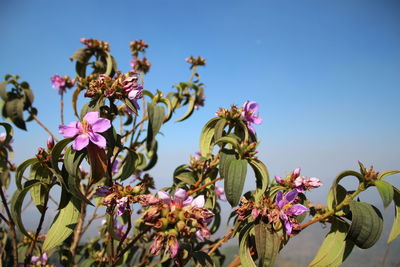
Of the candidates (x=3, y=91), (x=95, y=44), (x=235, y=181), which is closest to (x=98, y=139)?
(x=235, y=181)

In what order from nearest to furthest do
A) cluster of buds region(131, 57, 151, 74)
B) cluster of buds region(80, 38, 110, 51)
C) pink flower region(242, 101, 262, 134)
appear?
pink flower region(242, 101, 262, 134) → cluster of buds region(80, 38, 110, 51) → cluster of buds region(131, 57, 151, 74)

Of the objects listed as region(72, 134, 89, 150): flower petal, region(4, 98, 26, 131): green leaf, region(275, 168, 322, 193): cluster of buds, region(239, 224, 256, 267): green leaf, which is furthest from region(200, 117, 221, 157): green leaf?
region(4, 98, 26, 131): green leaf

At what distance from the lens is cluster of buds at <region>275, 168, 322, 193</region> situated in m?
1.69

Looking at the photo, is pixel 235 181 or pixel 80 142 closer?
pixel 80 142

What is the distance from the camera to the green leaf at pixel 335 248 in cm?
141

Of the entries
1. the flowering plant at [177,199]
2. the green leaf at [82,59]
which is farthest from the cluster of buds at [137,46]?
the flowering plant at [177,199]

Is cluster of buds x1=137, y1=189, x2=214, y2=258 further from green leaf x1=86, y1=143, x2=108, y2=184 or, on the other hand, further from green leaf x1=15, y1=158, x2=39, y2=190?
green leaf x1=15, y1=158, x2=39, y2=190

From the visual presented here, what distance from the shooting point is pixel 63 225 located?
1.27 m

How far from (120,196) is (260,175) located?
85cm

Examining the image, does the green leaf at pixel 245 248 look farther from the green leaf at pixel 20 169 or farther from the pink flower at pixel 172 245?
the green leaf at pixel 20 169

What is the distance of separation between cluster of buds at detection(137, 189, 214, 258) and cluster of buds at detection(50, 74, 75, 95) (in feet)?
11.2

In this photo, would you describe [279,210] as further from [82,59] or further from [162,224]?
[82,59]

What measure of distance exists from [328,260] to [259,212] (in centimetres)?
56

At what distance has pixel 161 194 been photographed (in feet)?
3.78
